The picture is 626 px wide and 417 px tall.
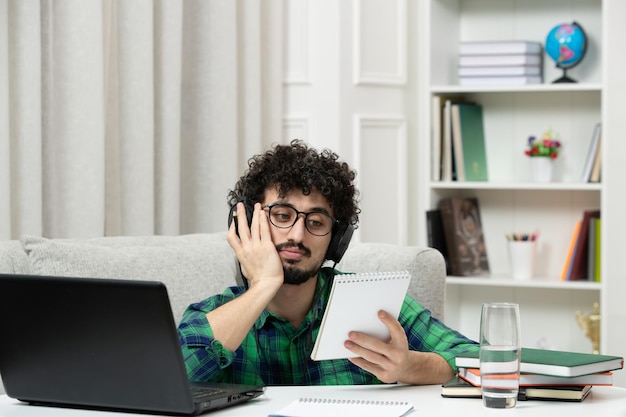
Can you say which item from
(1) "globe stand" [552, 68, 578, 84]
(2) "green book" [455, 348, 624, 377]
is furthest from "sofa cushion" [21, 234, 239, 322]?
(1) "globe stand" [552, 68, 578, 84]

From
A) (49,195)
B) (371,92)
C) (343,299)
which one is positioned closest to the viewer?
(343,299)

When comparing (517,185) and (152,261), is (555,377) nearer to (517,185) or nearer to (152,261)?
(152,261)

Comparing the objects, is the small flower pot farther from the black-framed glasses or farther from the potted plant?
the black-framed glasses

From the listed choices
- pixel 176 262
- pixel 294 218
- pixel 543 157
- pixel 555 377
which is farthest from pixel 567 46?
pixel 555 377

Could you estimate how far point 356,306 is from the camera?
1534 mm

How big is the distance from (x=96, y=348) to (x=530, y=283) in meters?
2.42

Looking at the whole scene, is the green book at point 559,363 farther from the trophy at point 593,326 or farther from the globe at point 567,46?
the globe at point 567,46

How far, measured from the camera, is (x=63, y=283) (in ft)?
4.60

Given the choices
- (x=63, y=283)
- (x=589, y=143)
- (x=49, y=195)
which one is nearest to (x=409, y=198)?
(x=589, y=143)

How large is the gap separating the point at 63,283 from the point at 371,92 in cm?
233

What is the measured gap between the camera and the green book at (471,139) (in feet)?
12.2

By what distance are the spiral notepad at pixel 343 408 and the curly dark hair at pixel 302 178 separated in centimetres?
50

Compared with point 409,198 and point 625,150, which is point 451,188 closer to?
point 409,198

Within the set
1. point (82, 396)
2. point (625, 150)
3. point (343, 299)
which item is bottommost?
point (82, 396)
